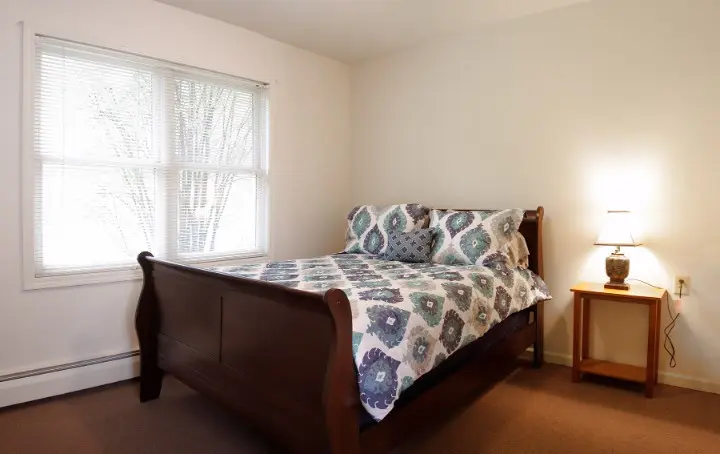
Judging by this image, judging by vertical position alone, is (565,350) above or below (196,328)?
below

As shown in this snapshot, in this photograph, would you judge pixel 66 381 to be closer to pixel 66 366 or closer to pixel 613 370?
pixel 66 366

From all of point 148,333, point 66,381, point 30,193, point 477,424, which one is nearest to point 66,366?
point 66,381

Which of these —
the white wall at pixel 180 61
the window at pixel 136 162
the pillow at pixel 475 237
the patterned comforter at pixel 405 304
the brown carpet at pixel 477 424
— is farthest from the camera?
the pillow at pixel 475 237

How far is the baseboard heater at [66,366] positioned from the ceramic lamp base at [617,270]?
3005 millimetres

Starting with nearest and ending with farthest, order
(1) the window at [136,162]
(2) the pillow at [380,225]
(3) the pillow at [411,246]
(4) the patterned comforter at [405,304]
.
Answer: (4) the patterned comforter at [405,304]
(1) the window at [136,162]
(3) the pillow at [411,246]
(2) the pillow at [380,225]

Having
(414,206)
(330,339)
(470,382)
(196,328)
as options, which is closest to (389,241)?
(414,206)

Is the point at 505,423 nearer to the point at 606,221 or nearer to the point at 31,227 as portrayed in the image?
the point at 606,221

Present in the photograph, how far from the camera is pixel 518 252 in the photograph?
116 inches

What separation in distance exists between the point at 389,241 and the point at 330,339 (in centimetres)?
176

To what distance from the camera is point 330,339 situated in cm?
148

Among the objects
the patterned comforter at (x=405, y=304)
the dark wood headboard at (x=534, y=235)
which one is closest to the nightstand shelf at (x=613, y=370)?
the patterned comforter at (x=405, y=304)

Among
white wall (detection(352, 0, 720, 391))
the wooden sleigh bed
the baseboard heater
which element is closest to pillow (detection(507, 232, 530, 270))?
white wall (detection(352, 0, 720, 391))

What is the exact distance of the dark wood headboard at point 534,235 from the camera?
308 cm

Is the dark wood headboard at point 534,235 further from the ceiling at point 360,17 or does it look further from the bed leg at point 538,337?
the ceiling at point 360,17
